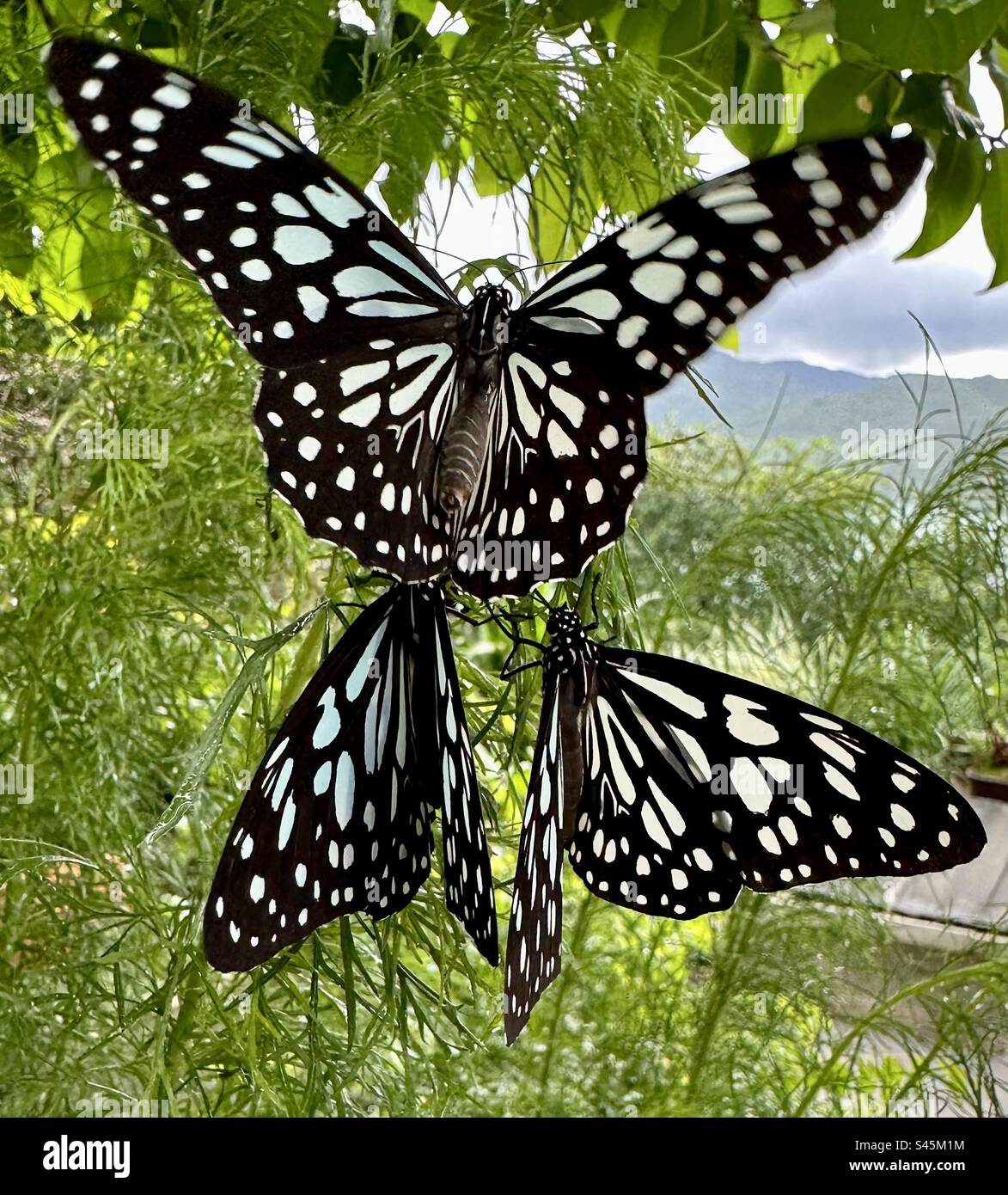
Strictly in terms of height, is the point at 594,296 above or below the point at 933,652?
above

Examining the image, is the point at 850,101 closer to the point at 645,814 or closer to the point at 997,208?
the point at 997,208

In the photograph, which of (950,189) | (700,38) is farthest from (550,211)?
(950,189)

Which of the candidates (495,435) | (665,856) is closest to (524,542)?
(495,435)

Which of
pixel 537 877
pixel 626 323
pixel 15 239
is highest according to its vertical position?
pixel 15 239

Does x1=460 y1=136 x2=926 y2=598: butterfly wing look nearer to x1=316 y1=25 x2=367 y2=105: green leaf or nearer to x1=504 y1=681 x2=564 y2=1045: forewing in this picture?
x1=504 y1=681 x2=564 y2=1045: forewing

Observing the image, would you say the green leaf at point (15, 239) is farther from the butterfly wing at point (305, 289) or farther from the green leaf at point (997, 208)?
the green leaf at point (997, 208)

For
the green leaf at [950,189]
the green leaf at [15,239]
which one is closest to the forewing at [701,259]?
the green leaf at [950,189]

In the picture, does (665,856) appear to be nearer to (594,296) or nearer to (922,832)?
(922,832)
